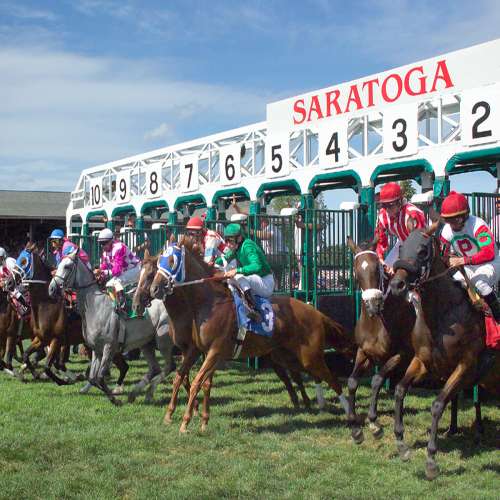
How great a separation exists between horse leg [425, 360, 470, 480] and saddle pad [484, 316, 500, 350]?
0.86 feet

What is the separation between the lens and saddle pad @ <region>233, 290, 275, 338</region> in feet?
21.6

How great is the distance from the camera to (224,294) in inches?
259

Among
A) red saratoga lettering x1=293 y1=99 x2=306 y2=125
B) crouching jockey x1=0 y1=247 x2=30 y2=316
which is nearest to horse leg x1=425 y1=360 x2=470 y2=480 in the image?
crouching jockey x1=0 y1=247 x2=30 y2=316

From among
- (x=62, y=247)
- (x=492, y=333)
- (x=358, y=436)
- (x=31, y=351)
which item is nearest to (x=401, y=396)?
(x=358, y=436)

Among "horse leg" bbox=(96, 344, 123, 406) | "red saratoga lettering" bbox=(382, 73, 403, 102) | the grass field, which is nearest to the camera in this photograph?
the grass field

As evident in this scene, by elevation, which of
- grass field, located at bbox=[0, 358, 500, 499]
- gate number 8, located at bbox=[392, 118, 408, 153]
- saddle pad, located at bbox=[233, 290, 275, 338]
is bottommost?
grass field, located at bbox=[0, 358, 500, 499]

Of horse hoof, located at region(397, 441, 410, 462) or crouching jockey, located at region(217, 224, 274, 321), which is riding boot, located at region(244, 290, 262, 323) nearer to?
crouching jockey, located at region(217, 224, 274, 321)

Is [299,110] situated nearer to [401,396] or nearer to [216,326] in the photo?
[216,326]

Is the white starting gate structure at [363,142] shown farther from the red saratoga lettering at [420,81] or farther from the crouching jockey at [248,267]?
the crouching jockey at [248,267]

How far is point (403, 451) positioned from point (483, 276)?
4.76 ft

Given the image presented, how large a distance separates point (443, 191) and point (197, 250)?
3450 mm

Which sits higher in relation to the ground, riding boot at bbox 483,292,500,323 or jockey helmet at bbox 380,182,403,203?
jockey helmet at bbox 380,182,403,203

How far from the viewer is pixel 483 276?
209 inches

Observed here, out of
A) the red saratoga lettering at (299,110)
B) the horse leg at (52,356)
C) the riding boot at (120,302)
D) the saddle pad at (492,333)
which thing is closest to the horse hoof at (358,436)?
the saddle pad at (492,333)
